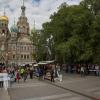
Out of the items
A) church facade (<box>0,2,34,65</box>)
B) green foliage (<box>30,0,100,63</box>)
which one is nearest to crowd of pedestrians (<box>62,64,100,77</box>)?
green foliage (<box>30,0,100,63</box>)

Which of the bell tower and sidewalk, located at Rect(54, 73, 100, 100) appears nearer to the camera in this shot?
sidewalk, located at Rect(54, 73, 100, 100)

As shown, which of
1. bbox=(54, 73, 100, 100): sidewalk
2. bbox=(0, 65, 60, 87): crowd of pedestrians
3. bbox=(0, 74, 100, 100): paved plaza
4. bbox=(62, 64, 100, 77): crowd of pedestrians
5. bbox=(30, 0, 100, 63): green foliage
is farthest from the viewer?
bbox=(30, 0, 100, 63): green foliage

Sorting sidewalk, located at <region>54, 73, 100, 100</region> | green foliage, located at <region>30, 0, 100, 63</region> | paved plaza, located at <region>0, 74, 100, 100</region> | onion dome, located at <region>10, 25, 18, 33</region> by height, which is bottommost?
paved plaza, located at <region>0, 74, 100, 100</region>

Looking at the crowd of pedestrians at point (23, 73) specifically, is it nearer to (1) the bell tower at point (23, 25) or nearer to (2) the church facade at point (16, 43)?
(2) the church facade at point (16, 43)

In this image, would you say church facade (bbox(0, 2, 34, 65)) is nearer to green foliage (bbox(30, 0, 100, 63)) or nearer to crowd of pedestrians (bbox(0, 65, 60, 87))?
green foliage (bbox(30, 0, 100, 63))

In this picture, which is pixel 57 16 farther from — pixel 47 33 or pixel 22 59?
pixel 22 59

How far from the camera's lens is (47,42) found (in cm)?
8206

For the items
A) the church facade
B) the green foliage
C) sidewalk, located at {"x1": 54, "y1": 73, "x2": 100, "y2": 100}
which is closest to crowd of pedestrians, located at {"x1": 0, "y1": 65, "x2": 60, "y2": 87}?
sidewalk, located at {"x1": 54, "y1": 73, "x2": 100, "y2": 100}

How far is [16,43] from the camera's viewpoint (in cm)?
14850

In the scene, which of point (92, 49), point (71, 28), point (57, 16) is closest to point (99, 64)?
point (92, 49)

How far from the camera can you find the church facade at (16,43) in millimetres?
145625

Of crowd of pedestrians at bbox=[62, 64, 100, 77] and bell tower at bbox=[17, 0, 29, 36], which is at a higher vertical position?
bell tower at bbox=[17, 0, 29, 36]

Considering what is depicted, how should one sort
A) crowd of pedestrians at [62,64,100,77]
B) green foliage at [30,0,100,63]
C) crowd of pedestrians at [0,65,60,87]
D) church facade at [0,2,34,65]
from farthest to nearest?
church facade at [0,2,34,65] → green foliage at [30,0,100,63] → crowd of pedestrians at [62,64,100,77] → crowd of pedestrians at [0,65,60,87]

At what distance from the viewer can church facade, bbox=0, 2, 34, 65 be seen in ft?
478
